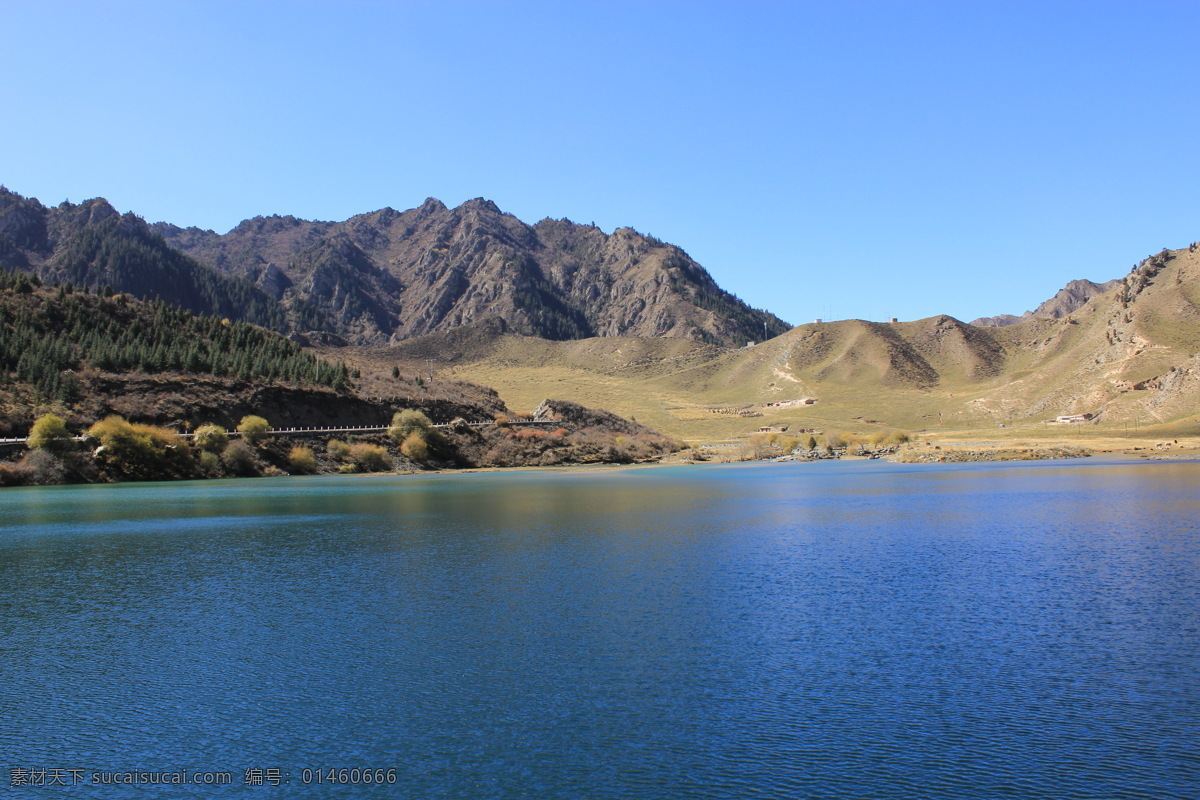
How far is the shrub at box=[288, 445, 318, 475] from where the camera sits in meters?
96.3

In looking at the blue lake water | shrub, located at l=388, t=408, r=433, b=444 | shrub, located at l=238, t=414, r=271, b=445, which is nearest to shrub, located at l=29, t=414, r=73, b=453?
shrub, located at l=238, t=414, r=271, b=445

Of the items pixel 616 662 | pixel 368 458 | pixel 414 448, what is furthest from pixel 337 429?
pixel 616 662

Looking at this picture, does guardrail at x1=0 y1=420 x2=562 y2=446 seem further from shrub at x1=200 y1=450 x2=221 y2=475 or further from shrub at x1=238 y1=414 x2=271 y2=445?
shrub at x1=200 y1=450 x2=221 y2=475

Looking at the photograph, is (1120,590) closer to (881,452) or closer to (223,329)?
(881,452)

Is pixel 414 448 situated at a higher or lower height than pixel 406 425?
lower

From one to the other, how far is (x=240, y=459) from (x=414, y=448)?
20813 millimetres

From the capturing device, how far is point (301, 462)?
96500 mm

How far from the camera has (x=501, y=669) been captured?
1791cm

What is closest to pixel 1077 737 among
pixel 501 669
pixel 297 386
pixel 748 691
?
pixel 748 691

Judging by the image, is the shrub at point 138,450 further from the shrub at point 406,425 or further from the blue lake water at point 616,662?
the blue lake water at point 616,662

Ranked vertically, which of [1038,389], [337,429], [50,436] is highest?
[1038,389]

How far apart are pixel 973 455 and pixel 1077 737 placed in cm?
9820

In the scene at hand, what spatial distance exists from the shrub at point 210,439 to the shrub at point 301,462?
8.19 meters

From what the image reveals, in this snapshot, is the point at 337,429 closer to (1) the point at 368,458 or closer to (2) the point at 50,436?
(1) the point at 368,458
